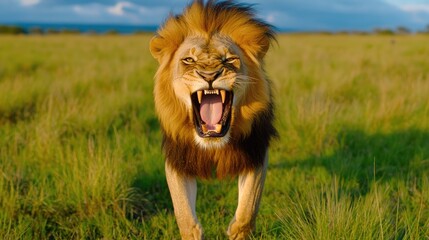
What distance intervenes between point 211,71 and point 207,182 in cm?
124

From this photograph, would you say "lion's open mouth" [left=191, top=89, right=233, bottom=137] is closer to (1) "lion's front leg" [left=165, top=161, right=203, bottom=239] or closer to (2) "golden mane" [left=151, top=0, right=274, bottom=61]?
(2) "golden mane" [left=151, top=0, right=274, bottom=61]

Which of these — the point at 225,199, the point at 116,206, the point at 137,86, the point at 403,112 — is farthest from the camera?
the point at 137,86

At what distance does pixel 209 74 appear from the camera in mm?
2041

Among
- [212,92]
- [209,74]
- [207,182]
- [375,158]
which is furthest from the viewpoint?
[375,158]

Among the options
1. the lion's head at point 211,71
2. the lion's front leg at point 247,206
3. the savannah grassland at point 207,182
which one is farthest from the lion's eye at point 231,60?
the savannah grassland at point 207,182

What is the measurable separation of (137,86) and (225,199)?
467 centimetres

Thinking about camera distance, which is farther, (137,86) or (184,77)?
(137,86)

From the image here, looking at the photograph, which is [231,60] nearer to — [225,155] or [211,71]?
[211,71]

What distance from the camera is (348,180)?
3.58 meters

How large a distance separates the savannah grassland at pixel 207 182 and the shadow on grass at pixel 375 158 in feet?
0.05

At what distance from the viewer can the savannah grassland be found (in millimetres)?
2678

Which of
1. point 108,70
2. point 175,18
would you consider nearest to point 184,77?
point 175,18

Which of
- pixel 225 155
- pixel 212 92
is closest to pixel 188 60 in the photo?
pixel 212 92

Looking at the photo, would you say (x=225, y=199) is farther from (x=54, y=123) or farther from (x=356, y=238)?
(x=54, y=123)
